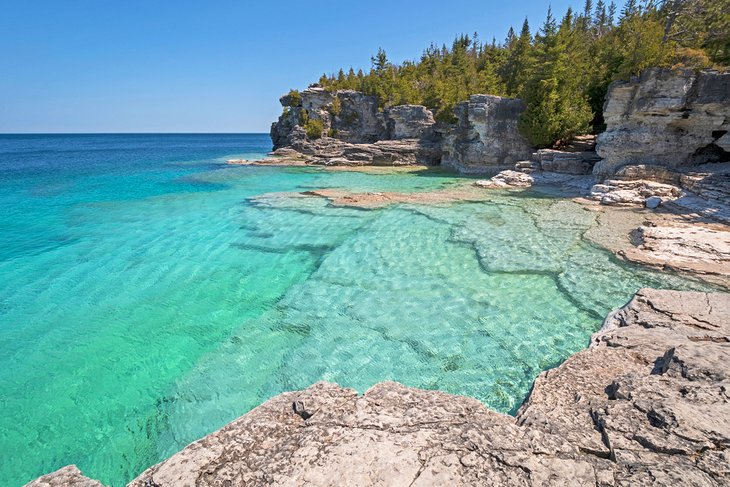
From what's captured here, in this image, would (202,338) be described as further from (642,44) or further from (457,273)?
(642,44)

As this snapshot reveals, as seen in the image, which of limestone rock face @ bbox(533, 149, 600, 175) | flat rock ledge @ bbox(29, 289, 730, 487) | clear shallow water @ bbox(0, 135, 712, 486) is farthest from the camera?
limestone rock face @ bbox(533, 149, 600, 175)

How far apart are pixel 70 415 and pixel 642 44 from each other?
2852 cm

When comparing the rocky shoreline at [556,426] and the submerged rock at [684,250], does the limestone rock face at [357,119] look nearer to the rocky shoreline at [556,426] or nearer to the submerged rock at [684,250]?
the submerged rock at [684,250]

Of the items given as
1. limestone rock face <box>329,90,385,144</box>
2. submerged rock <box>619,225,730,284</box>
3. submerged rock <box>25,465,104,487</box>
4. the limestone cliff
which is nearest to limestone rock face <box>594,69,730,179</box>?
submerged rock <box>619,225,730,284</box>

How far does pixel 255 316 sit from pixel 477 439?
6.92 m

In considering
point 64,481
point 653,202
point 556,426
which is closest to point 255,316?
point 64,481

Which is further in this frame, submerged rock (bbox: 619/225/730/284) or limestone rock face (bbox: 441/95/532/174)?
limestone rock face (bbox: 441/95/532/174)

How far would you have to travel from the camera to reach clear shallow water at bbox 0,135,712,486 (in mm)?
6023

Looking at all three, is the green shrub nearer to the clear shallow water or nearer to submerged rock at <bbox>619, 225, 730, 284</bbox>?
the clear shallow water

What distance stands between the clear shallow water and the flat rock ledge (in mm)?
2543

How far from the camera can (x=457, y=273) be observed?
1062 centimetres

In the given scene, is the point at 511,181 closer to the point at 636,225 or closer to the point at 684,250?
the point at 636,225

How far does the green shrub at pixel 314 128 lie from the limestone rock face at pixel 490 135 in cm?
2209

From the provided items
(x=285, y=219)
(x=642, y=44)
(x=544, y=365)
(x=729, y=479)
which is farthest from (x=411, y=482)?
(x=642, y=44)
